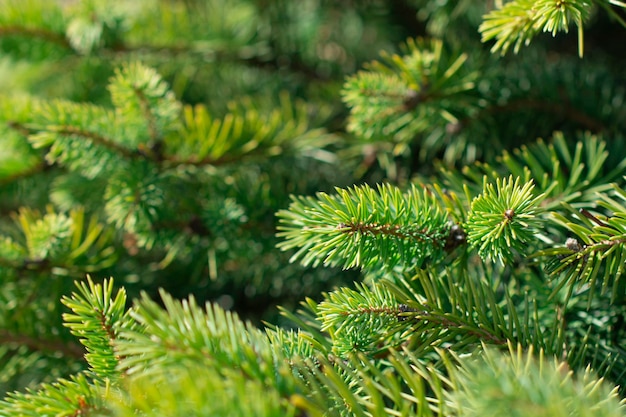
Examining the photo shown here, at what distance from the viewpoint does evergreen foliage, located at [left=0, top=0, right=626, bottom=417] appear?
10.3 inches

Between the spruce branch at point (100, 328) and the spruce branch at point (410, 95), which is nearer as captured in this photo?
the spruce branch at point (100, 328)

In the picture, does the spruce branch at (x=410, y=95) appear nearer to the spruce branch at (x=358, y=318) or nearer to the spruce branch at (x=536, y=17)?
the spruce branch at (x=536, y=17)

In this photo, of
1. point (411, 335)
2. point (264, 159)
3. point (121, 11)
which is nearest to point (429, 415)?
point (411, 335)

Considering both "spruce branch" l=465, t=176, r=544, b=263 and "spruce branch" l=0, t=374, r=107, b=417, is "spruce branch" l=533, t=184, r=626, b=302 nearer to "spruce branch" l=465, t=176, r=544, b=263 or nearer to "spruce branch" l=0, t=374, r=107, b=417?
"spruce branch" l=465, t=176, r=544, b=263

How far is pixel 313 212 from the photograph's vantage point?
0.32 m

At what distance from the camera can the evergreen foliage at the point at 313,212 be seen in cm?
26

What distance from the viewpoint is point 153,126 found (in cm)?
44

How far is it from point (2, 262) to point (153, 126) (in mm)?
158

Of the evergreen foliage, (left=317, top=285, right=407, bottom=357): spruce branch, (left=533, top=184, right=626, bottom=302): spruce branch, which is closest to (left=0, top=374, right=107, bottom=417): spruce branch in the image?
the evergreen foliage

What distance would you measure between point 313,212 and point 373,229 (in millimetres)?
35

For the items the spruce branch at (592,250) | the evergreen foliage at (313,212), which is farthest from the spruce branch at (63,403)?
the spruce branch at (592,250)

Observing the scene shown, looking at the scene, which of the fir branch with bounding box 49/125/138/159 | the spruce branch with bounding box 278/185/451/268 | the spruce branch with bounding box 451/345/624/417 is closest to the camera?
the spruce branch with bounding box 451/345/624/417

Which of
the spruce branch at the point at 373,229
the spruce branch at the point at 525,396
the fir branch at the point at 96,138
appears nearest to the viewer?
the spruce branch at the point at 525,396

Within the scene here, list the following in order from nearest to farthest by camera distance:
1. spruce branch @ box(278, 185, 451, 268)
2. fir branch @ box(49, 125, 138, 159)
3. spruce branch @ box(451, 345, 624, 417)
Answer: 1. spruce branch @ box(451, 345, 624, 417)
2. spruce branch @ box(278, 185, 451, 268)
3. fir branch @ box(49, 125, 138, 159)
